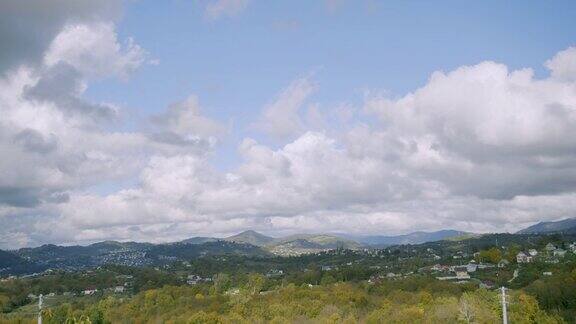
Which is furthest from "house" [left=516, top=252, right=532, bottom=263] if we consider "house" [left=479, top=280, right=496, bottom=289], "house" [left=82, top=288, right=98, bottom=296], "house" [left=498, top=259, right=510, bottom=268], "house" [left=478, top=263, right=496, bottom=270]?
"house" [left=82, top=288, right=98, bottom=296]

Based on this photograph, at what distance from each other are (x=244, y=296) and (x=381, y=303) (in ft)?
122

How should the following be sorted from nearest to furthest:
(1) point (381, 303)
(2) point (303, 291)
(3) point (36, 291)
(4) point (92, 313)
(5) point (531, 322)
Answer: (5) point (531, 322)
(1) point (381, 303)
(4) point (92, 313)
(2) point (303, 291)
(3) point (36, 291)

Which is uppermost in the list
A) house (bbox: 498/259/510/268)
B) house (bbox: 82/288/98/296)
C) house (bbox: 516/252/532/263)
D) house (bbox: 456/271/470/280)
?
house (bbox: 516/252/532/263)

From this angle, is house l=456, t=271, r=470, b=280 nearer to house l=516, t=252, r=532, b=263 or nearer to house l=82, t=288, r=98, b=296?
house l=516, t=252, r=532, b=263

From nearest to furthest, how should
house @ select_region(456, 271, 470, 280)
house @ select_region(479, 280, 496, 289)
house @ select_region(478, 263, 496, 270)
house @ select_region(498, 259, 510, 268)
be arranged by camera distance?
house @ select_region(479, 280, 496, 289)
house @ select_region(456, 271, 470, 280)
house @ select_region(498, 259, 510, 268)
house @ select_region(478, 263, 496, 270)

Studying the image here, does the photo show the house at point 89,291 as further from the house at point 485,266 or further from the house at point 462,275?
the house at point 485,266

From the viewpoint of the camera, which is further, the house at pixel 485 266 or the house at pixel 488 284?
the house at pixel 485 266

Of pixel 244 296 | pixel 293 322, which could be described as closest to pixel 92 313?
pixel 244 296

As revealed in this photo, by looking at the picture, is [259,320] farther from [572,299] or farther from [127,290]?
[127,290]

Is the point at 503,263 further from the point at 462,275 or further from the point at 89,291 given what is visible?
the point at 89,291

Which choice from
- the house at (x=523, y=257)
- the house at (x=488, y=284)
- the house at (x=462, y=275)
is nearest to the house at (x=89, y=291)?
the house at (x=462, y=275)

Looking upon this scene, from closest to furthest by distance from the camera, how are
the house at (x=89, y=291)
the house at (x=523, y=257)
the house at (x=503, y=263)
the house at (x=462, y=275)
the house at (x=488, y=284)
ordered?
the house at (x=488, y=284), the house at (x=462, y=275), the house at (x=503, y=263), the house at (x=523, y=257), the house at (x=89, y=291)

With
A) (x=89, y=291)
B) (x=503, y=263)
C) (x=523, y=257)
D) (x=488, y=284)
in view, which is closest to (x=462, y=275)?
(x=488, y=284)

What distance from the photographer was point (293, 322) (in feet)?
291
